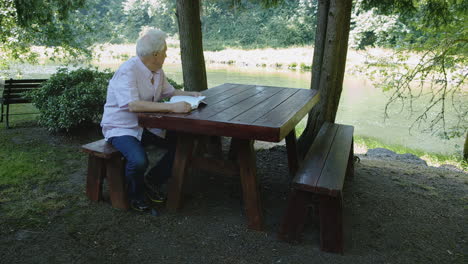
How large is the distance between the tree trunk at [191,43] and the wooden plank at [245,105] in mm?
1267

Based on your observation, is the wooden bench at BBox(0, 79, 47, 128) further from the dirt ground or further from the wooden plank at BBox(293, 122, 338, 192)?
the wooden plank at BBox(293, 122, 338, 192)

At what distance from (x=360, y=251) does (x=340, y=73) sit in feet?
8.12

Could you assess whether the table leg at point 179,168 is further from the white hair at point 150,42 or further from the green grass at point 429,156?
the green grass at point 429,156

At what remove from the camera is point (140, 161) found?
2604 mm

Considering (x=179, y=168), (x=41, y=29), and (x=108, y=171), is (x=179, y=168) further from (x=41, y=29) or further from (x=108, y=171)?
(x=41, y=29)

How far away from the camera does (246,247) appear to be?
8.00 ft

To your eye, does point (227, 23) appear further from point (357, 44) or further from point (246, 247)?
point (246, 247)

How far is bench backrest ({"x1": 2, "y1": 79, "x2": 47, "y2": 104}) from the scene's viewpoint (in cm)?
557

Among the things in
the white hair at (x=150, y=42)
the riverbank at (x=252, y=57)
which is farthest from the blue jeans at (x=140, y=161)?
the riverbank at (x=252, y=57)

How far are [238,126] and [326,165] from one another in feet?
2.76

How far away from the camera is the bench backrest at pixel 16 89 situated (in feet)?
18.3

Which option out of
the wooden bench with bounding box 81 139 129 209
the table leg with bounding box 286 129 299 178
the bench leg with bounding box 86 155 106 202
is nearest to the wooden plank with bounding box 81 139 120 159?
the wooden bench with bounding box 81 139 129 209

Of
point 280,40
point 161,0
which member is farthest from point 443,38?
point 161,0

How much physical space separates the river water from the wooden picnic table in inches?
270
